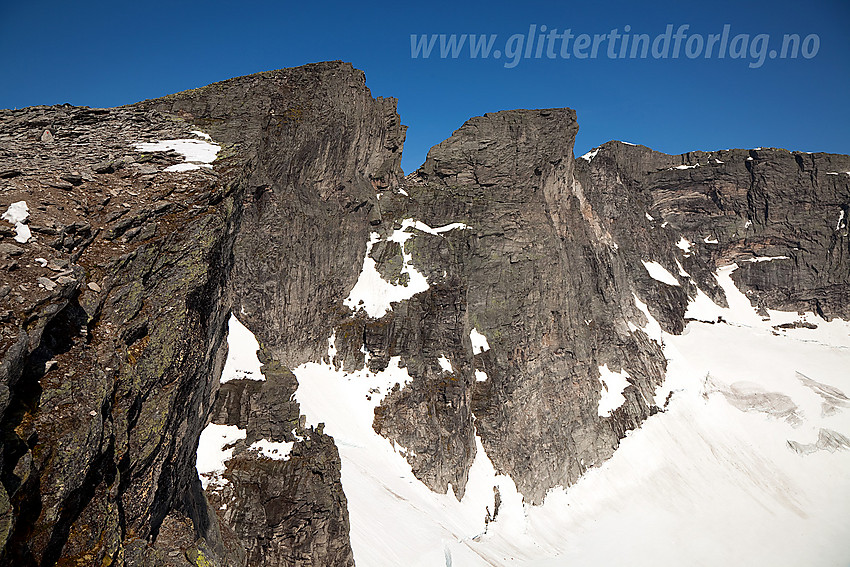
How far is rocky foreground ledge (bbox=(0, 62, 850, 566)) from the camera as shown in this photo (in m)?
7.99

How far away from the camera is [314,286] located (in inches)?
1537

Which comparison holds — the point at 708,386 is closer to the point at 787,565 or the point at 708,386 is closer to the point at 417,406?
the point at 787,565

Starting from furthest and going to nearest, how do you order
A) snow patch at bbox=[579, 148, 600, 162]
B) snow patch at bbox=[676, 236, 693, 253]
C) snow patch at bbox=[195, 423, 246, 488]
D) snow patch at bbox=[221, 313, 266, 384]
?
snow patch at bbox=[676, 236, 693, 253], snow patch at bbox=[579, 148, 600, 162], snow patch at bbox=[221, 313, 266, 384], snow patch at bbox=[195, 423, 246, 488]

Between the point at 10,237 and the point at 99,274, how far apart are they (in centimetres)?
132

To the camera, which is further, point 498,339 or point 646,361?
point 646,361

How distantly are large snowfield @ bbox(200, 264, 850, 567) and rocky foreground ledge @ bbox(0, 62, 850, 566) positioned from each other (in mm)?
1976

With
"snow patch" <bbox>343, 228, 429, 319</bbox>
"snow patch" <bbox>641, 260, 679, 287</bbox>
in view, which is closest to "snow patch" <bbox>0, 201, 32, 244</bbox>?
"snow patch" <bbox>343, 228, 429, 319</bbox>

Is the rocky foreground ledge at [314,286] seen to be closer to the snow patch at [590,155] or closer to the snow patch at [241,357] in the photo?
the snow patch at [241,357]

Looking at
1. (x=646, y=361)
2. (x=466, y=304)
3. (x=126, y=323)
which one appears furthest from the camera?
(x=646, y=361)

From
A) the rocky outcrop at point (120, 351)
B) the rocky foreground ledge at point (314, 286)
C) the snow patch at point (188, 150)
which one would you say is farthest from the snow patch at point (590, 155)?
the snow patch at point (188, 150)

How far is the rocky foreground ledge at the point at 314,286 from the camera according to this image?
799 cm

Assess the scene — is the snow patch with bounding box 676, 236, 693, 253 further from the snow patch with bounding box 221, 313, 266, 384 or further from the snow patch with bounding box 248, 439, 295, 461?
the snow patch with bounding box 248, 439, 295, 461

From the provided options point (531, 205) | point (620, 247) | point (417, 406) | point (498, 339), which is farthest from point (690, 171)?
point (417, 406)

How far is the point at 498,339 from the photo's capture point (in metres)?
47.2
